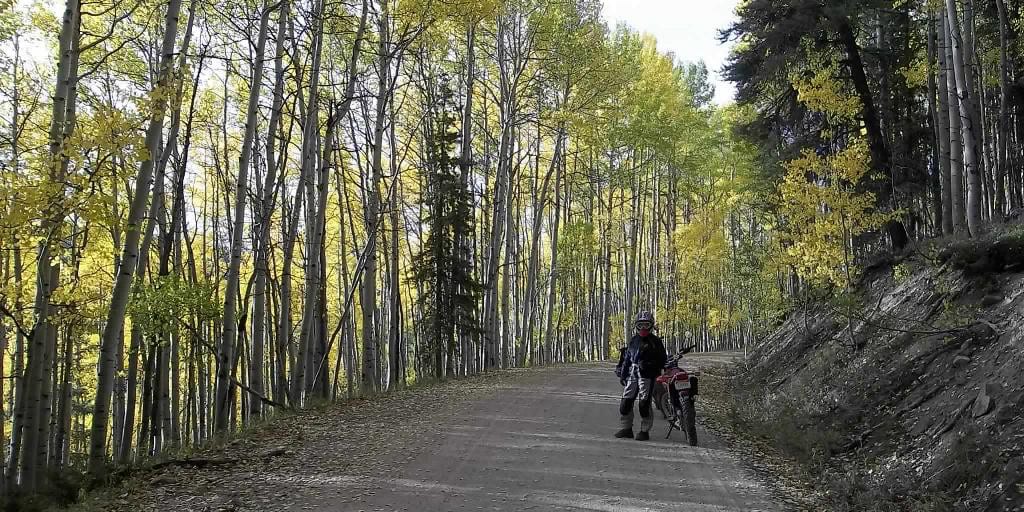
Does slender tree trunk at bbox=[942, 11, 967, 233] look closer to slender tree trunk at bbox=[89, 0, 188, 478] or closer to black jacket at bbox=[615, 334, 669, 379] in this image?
black jacket at bbox=[615, 334, 669, 379]

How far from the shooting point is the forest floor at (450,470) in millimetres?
5199

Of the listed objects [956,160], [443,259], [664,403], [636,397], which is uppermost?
[956,160]

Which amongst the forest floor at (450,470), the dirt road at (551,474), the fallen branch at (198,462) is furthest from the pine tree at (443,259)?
the fallen branch at (198,462)

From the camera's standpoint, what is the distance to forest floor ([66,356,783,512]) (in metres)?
5.20

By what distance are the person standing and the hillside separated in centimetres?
158

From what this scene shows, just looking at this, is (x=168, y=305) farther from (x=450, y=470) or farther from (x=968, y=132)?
(x=968, y=132)

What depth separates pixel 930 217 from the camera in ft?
60.6

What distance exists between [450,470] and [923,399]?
4782 millimetres

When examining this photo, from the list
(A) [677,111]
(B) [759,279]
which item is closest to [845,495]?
(B) [759,279]

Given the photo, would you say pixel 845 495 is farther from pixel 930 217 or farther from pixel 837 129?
pixel 930 217

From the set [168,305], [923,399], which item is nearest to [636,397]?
[923,399]

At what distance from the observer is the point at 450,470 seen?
606cm

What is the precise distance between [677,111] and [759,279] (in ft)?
25.7

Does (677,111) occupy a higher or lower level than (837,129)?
higher
